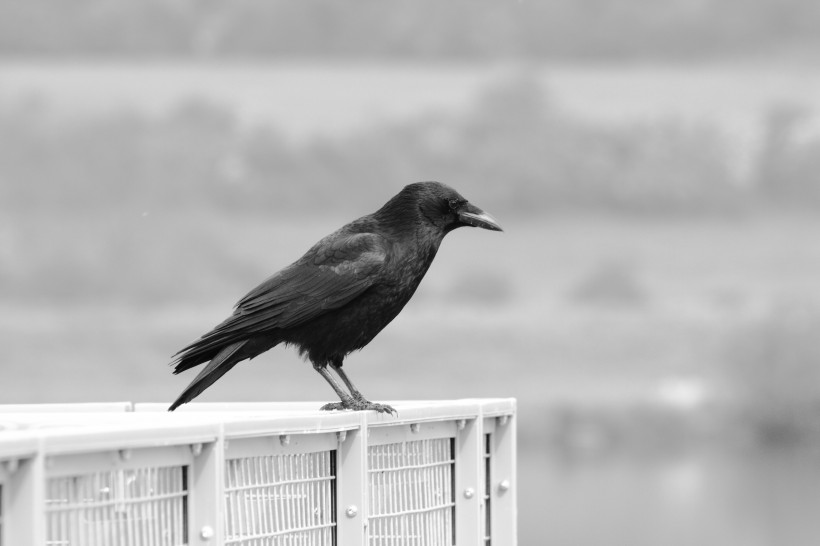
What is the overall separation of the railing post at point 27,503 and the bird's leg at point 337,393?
2.34 metres

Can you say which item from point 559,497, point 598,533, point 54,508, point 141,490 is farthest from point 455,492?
point 559,497

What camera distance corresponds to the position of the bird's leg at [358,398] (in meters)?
4.51

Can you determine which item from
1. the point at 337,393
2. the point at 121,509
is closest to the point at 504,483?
the point at 337,393

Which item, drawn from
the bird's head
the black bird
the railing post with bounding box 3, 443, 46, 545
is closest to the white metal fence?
the railing post with bounding box 3, 443, 46, 545

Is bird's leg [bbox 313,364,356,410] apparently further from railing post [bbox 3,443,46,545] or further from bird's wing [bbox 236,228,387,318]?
railing post [bbox 3,443,46,545]

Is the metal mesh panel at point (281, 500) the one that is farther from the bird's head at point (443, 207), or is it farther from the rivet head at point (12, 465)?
the bird's head at point (443, 207)

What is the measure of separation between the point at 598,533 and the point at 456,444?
1428 inches

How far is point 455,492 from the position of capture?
478 centimetres

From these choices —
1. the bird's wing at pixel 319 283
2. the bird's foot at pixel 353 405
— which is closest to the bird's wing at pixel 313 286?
the bird's wing at pixel 319 283

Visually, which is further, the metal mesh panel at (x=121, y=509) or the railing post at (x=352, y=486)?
the railing post at (x=352, y=486)

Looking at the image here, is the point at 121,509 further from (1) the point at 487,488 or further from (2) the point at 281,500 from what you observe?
(1) the point at 487,488

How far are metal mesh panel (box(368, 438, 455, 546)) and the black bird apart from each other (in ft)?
1.99

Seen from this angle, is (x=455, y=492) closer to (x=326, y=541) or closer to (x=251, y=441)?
(x=326, y=541)

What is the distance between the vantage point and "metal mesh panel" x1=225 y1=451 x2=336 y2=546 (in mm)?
3740
